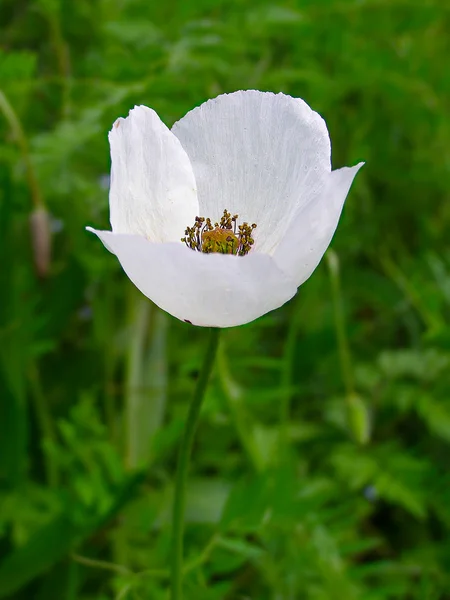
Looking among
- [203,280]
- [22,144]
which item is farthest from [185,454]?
[22,144]

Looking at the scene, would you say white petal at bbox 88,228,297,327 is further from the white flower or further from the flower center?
the flower center

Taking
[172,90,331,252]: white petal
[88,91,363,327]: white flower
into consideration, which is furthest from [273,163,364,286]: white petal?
[172,90,331,252]: white petal

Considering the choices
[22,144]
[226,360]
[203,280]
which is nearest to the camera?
[203,280]

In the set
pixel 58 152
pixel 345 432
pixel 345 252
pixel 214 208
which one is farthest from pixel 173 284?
pixel 345 252

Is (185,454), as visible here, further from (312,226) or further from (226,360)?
(226,360)

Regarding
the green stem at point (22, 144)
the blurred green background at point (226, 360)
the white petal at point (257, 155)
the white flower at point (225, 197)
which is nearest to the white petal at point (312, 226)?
the white flower at point (225, 197)
